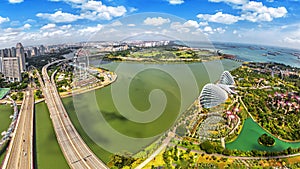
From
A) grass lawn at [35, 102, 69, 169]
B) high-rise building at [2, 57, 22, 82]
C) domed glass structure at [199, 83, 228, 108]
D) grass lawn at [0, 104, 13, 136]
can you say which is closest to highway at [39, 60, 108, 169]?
grass lawn at [35, 102, 69, 169]

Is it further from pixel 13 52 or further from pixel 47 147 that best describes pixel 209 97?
pixel 13 52

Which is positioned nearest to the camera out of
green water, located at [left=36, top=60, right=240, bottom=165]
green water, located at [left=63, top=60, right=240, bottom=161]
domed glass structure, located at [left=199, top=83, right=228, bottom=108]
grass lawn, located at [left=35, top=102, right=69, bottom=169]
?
grass lawn, located at [left=35, top=102, right=69, bottom=169]

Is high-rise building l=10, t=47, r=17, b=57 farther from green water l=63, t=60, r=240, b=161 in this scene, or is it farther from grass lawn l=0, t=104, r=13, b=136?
green water l=63, t=60, r=240, b=161

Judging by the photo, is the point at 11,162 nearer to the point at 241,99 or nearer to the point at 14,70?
the point at 241,99

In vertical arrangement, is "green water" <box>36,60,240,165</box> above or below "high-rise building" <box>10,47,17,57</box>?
below

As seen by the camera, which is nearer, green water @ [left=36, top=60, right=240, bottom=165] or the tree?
green water @ [left=36, top=60, right=240, bottom=165]
